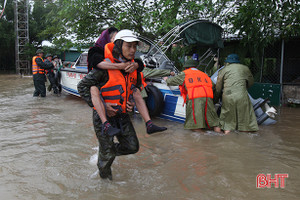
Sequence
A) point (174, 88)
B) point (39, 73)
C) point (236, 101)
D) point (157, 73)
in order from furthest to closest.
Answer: point (39, 73) < point (157, 73) < point (174, 88) < point (236, 101)

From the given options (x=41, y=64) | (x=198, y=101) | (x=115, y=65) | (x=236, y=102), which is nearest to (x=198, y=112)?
(x=198, y=101)

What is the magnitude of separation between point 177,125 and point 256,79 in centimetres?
521

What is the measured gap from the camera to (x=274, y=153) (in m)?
4.52

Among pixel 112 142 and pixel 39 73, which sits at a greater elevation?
pixel 39 73

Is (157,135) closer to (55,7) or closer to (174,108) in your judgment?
(174,108)

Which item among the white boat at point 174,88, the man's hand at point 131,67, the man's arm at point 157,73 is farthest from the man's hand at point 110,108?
the man's arm at point 157,73

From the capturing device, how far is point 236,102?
5773 mm

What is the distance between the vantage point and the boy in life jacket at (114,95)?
296cm

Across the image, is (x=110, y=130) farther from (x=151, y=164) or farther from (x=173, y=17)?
(x=173, y=17)

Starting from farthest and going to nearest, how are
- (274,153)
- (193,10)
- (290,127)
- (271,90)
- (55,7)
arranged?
(55,7), (271,90), (193,10), (290,127), (274,153)

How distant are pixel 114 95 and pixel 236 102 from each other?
350 centimetres

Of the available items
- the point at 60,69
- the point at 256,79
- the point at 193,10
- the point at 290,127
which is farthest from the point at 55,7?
the point at 290,127

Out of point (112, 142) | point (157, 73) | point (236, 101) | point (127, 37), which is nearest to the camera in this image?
point (127, 37)

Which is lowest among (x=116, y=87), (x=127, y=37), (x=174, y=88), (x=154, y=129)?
(x=154, y=129)
